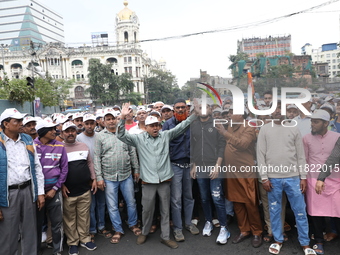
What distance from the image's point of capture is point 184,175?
A: 14.2 ft

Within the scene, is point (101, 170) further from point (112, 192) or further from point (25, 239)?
point (25, 239)

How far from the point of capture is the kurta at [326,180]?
11.8ft

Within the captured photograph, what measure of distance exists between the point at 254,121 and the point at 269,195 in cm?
101

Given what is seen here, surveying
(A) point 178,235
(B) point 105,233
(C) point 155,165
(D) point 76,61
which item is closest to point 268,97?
(C) point 155,165

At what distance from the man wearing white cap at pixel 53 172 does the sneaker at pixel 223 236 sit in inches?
86.8

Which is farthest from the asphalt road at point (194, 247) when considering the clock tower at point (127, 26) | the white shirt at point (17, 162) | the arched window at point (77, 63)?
the clock tower at point (127, 26)

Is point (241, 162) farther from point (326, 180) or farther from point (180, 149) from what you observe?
point (326, 180)

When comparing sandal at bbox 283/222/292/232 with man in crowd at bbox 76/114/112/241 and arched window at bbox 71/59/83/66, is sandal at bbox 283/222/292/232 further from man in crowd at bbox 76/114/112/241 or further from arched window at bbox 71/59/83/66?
arched window at bbox 71/59/83/66

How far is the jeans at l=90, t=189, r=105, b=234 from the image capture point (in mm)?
4418

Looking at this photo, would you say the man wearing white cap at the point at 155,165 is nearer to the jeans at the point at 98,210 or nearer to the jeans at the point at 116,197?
the jeans at the point at 116,197

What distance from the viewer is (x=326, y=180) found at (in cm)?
365

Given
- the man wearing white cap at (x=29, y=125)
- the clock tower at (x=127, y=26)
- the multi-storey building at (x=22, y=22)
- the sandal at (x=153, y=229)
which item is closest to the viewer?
the man wearing white cap at (x=29, y=125)

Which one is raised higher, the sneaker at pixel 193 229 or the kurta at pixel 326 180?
the kurta at pixel 326 180

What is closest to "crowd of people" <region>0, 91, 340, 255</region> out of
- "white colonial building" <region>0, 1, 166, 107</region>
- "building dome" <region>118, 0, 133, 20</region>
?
"white colonial building" <region>0, 1, 166, 107</region>
